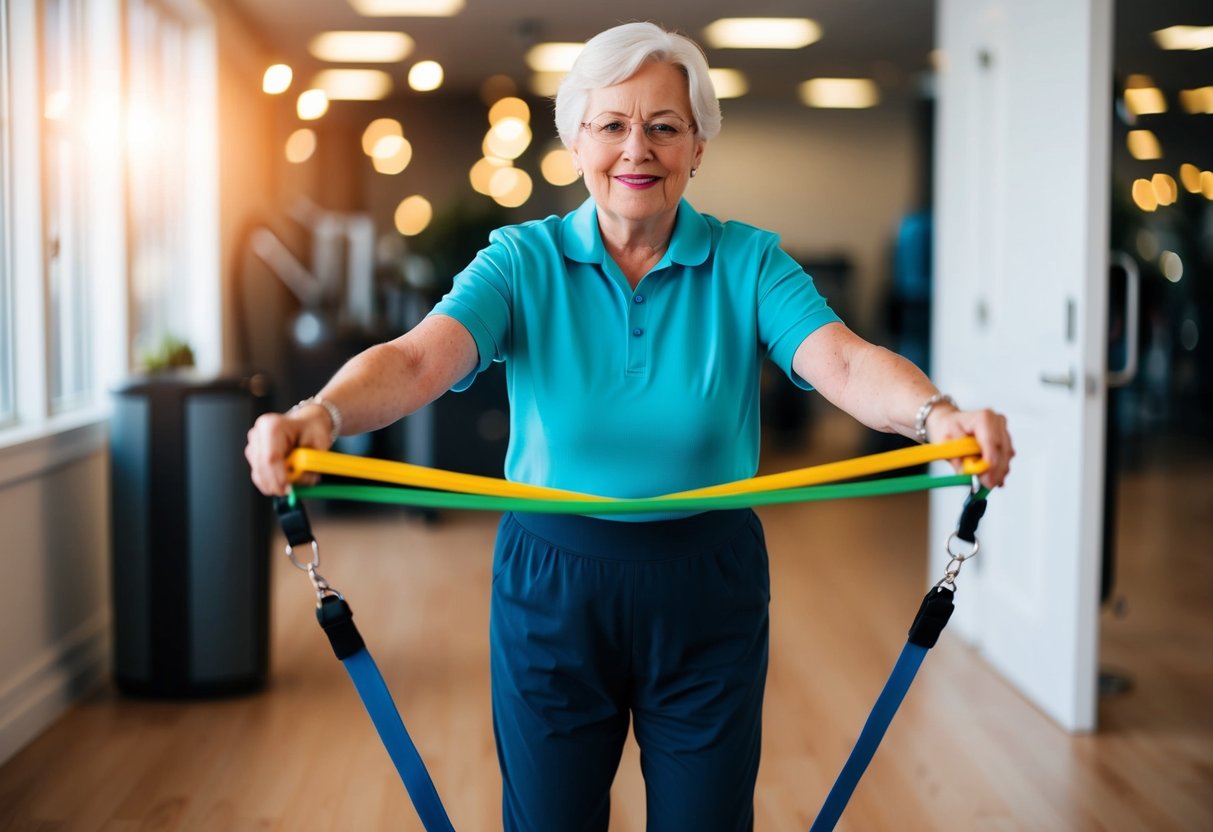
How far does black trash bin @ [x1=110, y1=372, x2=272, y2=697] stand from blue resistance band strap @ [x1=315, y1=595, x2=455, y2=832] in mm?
2161

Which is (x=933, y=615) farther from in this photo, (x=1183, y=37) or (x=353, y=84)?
(x=353, y=84)

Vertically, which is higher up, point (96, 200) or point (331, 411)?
point (96, 200)

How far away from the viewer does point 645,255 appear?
158 cm

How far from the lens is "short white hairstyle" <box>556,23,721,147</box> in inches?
57.7

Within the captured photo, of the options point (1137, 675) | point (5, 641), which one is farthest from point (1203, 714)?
point (5, 641)

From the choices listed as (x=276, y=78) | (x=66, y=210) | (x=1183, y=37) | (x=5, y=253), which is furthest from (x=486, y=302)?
(x=276, y=78)

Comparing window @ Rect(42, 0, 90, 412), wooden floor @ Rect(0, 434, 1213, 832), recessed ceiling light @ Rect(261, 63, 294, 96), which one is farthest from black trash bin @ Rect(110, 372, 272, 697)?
recessed ceiling light @ Rect(261, 63, 294, 96)

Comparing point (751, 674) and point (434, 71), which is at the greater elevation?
point (434, 71)

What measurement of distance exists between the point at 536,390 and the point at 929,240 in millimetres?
6778

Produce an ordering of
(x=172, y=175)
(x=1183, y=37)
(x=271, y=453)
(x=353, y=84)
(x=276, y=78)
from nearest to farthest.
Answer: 1. (x=271, y=453)
2. (x=172, y=175)
3. (x=1183, y=37)
4. (x=276, y=78)
5. (x=353, y=84)

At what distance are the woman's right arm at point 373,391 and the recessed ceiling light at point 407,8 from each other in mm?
5607

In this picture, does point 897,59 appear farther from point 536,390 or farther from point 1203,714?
point 536,390

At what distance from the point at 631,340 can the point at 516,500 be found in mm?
284

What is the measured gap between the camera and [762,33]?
24.7 feet
